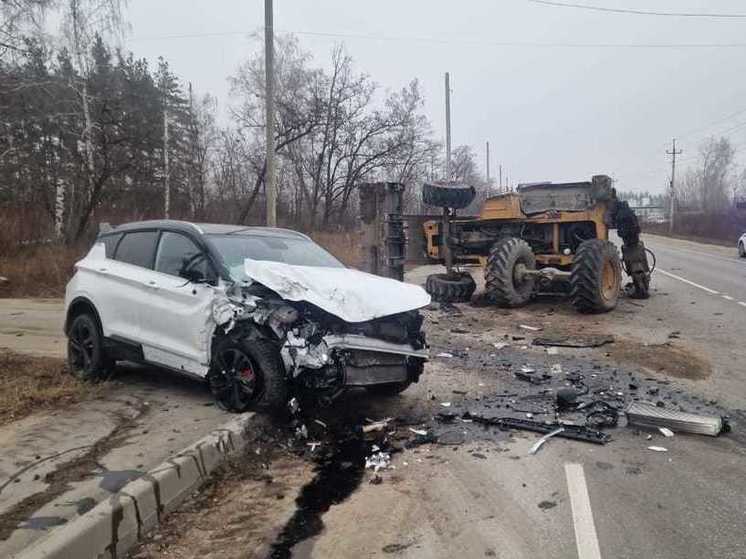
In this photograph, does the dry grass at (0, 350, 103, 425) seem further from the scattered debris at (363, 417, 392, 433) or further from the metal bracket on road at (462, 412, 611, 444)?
the metal bracket on road at (462, 412, 611, 444)

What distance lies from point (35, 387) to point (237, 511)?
132 inches

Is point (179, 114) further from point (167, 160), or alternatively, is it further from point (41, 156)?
point (41, 156)

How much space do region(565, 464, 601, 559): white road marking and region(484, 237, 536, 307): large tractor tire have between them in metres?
7.61

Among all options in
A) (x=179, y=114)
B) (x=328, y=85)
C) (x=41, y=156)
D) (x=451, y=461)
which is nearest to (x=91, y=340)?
(x=451, y=461)

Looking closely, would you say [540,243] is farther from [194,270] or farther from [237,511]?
[237,511]

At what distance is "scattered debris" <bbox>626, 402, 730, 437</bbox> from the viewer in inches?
200

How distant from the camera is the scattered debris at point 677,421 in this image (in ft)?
16.7

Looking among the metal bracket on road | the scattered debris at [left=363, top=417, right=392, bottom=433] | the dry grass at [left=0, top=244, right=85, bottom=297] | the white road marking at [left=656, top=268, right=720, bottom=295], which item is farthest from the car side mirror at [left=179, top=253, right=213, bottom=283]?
the white road marking at [left=656, top=268, right=720, bottom=295]

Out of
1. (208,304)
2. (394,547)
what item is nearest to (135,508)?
(394,547)

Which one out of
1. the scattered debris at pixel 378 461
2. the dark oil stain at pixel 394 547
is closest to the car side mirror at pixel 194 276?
the scattered debris at pixel 378 461

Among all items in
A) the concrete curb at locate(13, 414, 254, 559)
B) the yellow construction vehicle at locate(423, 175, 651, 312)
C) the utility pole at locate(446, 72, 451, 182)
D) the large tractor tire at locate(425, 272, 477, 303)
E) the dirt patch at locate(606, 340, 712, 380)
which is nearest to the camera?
the concrete curb at locate(13, 414, 254, 559)

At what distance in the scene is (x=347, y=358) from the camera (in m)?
5.09

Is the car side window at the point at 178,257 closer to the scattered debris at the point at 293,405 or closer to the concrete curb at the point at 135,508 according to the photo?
the scattered debris at the point at 293,405

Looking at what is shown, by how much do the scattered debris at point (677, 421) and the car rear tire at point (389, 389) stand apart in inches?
80.0
